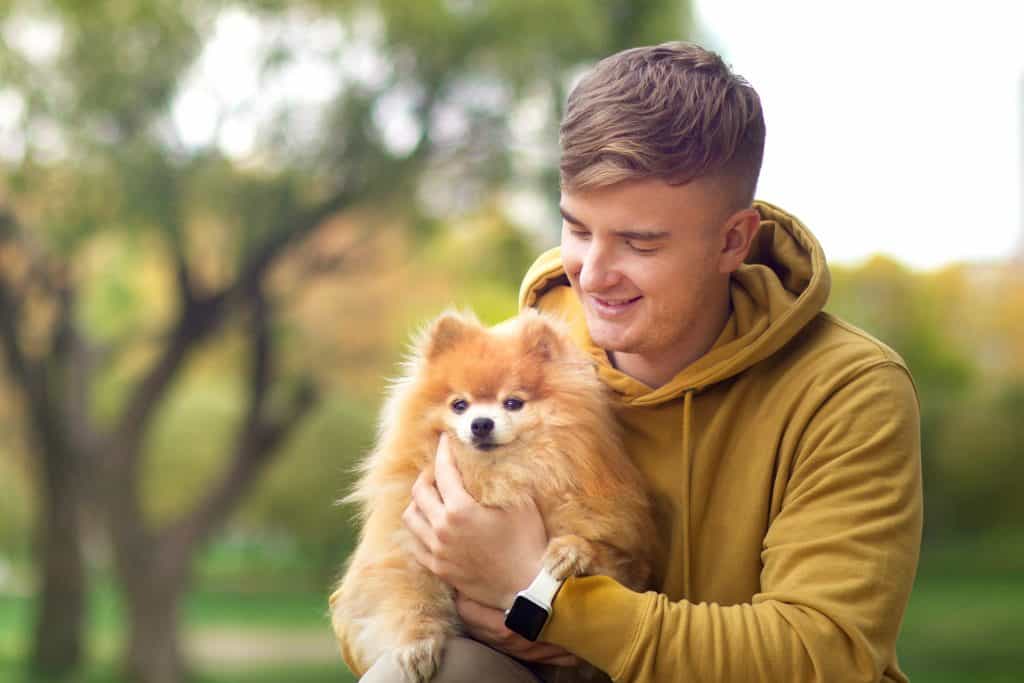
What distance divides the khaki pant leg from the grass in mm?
8609

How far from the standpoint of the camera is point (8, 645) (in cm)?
1049

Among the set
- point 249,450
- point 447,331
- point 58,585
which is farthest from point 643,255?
point 58,585

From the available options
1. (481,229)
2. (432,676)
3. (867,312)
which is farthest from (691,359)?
(867,312)

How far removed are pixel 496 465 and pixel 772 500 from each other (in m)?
0.42

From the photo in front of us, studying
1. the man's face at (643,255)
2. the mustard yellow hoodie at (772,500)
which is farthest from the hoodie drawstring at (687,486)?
the man's face at (643,255)

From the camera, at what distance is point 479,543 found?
161 centimetres

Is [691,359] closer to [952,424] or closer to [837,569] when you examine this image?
[837,569]

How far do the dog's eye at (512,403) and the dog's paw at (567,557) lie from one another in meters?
0.22

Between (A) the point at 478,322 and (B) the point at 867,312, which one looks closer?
(A) the point at 478,322

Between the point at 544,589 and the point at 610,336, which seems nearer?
the point at 544,589

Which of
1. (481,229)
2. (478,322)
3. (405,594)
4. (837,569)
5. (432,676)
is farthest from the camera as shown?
(481,229)

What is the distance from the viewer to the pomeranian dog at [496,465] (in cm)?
167

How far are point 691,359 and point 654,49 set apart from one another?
492mm

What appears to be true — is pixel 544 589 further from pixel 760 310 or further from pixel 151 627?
pixel 151 627
